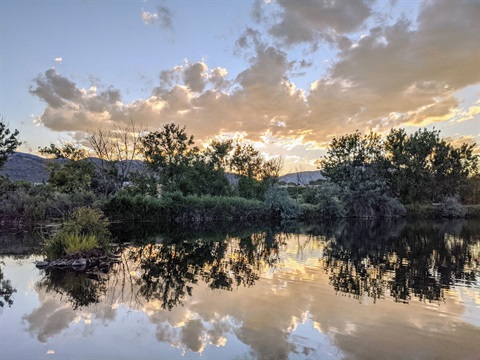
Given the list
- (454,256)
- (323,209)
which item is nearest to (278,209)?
(323,209)

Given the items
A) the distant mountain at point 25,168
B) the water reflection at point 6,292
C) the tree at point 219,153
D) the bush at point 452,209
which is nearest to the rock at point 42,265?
the water reflection at point 6,292

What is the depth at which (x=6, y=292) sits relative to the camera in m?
8.30

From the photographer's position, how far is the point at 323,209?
37875 millimetres

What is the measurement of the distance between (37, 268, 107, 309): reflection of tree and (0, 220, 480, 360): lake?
1.1 inches

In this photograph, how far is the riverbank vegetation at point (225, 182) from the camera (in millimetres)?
27945

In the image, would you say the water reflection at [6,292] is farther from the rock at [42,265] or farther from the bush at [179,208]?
the bush at [179,208]

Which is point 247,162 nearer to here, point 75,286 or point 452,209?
point 452,209

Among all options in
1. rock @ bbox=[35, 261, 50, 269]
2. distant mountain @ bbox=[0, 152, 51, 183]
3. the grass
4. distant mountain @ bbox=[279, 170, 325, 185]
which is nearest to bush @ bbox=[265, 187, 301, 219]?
distant mountain @ bbox=[279, 170, 325, 185]

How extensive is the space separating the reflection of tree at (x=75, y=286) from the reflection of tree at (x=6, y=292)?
62cm

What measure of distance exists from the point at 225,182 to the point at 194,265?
27.2m

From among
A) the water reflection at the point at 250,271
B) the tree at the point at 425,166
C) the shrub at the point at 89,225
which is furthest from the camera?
the tree at the point at 425,166

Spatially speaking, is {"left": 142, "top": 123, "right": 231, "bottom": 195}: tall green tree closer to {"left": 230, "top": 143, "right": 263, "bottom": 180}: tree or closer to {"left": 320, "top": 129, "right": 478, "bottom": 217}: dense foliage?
{"left": 230, "top": 143, "right": 263, "bottom": 180}: tree

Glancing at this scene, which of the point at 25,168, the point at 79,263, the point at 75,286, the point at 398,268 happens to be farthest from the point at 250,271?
the point at 25,168

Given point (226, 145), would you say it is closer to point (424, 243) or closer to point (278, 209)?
point (278, 209)
